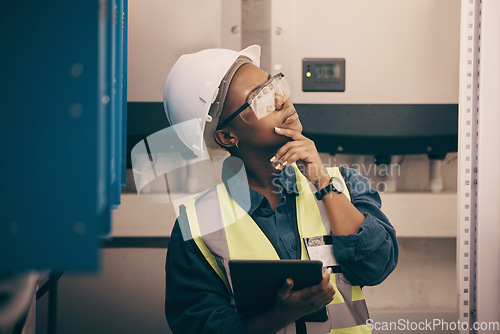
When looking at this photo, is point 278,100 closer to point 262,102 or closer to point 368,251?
point 262,102

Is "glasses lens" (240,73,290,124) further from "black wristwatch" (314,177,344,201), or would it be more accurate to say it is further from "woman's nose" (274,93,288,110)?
"black wristwatch" (314,177,344,201)

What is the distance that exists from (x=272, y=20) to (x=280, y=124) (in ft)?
2.42

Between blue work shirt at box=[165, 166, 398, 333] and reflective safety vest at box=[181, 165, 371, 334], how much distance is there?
0.02 meters

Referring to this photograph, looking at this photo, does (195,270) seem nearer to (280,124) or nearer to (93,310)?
(280,124)

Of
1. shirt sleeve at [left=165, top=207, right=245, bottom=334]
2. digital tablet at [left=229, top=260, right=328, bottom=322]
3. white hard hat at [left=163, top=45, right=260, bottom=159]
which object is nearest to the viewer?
digital tablet at [left=229, top=260, right=328, bottom=322]

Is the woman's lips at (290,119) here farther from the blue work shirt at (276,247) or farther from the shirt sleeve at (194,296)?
the shirt sleeve at (194,296)

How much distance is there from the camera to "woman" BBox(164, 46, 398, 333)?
107 cm

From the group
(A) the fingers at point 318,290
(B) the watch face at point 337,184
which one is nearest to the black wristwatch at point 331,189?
(B) the watch face at point 337,184

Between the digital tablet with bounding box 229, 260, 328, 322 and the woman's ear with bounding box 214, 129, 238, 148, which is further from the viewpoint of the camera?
the woman's ear with bounding box 214, 129, 238, 148

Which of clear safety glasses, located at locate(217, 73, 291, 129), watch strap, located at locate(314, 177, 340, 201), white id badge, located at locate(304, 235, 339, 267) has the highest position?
clear safety glasses, located at locate(217, 73, 291, 129)

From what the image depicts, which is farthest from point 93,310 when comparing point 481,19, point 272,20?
point 481,19

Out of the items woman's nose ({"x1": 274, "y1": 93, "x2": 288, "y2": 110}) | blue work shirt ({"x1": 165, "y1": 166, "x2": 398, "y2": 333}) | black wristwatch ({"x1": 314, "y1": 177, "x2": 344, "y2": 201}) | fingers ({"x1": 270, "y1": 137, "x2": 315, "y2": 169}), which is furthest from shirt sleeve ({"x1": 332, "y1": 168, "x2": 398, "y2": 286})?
woman's nose ({"x1": 274, "y1": 93, "x2": 288, "y2": 110})

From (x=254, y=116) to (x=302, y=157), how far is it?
17 centimetres

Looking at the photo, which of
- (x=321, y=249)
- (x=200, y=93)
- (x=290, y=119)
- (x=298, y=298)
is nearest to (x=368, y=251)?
(x=321, y=249)
